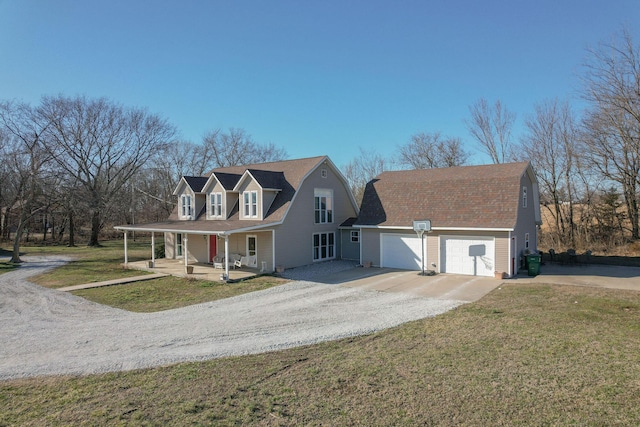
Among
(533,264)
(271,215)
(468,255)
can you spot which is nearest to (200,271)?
(271,215)

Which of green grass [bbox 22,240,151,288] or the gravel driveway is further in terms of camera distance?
green grass [bbox 22,240,151,288]

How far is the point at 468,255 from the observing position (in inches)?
728

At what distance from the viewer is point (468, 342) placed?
8742 millimetres

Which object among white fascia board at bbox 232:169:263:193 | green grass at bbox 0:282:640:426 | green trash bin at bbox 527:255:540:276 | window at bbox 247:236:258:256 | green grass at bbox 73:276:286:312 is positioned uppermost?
white fascia board at bbox 232:169:263:193

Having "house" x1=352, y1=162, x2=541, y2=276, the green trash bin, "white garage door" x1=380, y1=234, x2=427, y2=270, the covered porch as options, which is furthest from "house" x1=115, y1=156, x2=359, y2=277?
the green trash bin

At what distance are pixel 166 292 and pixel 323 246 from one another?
402 inches

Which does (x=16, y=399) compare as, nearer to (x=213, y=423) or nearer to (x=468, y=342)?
(x=213, y=423)

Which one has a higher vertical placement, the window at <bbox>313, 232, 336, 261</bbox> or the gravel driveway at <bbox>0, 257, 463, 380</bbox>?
the window at <bbox>313, 232, 336, 261</bbox>

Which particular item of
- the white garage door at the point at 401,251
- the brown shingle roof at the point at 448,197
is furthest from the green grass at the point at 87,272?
the brown shingle roof at the point at 448,197

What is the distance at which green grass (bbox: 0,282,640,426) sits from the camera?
17.9 ft

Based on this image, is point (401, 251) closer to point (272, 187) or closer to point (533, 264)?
point (533, 264)

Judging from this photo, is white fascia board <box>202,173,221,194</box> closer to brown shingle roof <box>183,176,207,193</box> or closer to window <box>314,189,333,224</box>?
brown shingle roof <box>183,176,207,193</box>

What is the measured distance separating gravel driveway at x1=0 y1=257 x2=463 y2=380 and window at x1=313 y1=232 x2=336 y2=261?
24.2 ft

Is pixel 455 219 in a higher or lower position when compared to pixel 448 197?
lower
